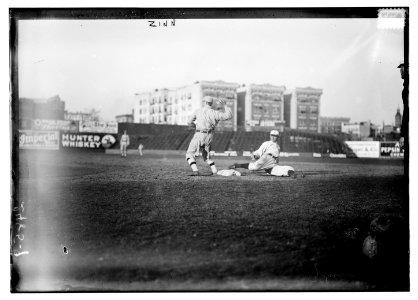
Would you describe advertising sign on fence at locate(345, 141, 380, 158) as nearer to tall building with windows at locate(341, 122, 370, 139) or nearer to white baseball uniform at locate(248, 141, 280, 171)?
tall building with windows at locate(341, 122, 370, 139)

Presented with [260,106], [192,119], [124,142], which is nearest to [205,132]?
[192,119]

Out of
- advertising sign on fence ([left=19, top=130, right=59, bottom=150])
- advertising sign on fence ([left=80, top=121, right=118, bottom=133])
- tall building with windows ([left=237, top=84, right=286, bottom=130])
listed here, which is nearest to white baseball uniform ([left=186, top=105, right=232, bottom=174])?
tall building with windows ([left=237, top=84, right=286, bottom=130])

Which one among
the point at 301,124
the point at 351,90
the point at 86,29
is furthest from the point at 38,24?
the point at 351,90

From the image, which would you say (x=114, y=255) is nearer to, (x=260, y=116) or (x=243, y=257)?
(x=243, y=257)

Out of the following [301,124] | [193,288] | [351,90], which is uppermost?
[351,90]

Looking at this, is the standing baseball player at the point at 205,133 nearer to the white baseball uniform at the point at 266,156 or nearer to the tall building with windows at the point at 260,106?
the tall building with windows at the point at 260,106
